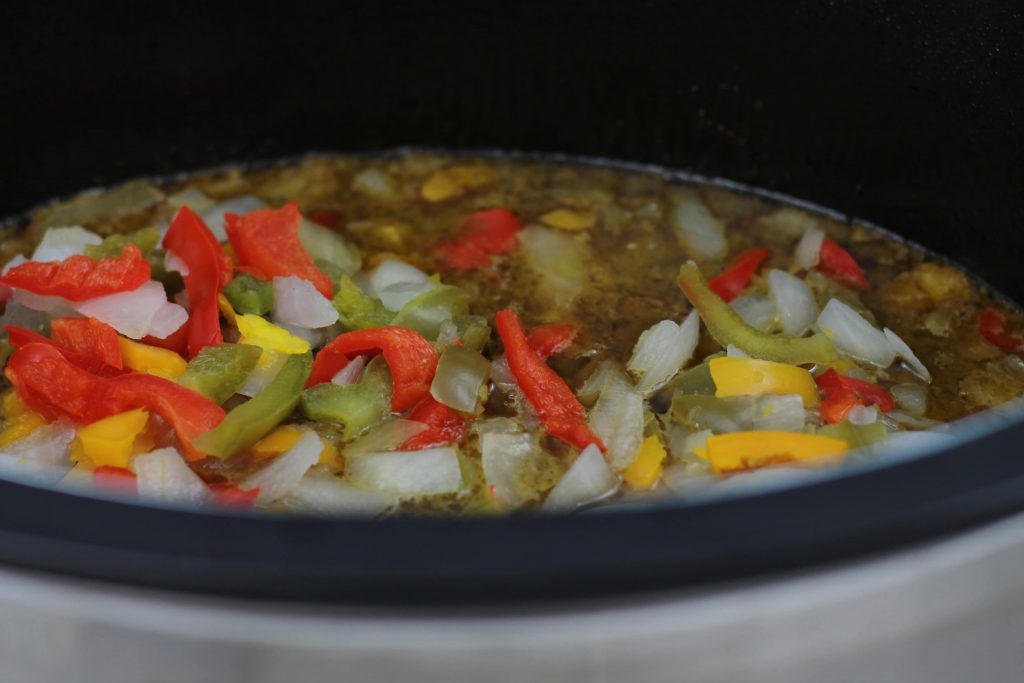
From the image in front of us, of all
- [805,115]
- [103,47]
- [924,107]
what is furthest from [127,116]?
[924,107]

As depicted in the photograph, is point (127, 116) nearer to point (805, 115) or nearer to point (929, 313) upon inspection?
point (805, 115)

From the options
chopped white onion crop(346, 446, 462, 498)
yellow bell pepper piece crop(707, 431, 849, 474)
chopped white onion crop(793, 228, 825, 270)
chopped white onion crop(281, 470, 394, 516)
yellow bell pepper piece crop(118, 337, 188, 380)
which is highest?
yellow bell pepper piece crop(707, 431, 849, 474)

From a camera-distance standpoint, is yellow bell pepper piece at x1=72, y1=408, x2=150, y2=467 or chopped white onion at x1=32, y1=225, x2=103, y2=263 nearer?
yellow bell pepper piece at x1=72, y1=408, x2=150, y2=467

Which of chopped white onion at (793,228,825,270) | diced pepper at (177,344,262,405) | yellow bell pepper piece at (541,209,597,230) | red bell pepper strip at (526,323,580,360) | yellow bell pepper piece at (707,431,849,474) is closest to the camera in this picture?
yellow bell pepper piece at (707,431,849,474)

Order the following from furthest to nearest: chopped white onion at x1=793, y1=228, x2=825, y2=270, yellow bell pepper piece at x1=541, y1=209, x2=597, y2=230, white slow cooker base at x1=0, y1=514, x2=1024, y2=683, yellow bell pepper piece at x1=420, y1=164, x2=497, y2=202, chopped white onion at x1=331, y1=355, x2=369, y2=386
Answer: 1. yellow bell pepper piece at x1=420, y1=164, x2=497, y2=202
2. yellow bell pepper piece at x1=541, y1=209, x2=597, y2=230
3. chopped white onion at x1=793, y1=228, x2=825, y2=270
4. chopped white onion at x1=331, y1=355, x2=369, y2=386
5. white slow cooker base at x1=0, y1=514, x2=1024, y2=683

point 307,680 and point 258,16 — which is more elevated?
point 258,16

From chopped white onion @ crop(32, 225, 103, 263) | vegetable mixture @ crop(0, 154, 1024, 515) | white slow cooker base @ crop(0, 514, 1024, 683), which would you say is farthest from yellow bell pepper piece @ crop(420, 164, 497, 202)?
white slow cooker base @ crop(0, 514, 1024, 683)

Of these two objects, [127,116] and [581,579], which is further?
[127,116]

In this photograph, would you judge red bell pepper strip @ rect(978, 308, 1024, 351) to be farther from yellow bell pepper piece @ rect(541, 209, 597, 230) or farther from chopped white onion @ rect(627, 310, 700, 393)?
yellow bell pepper piece @ rect(541, 209, 597, 230)
